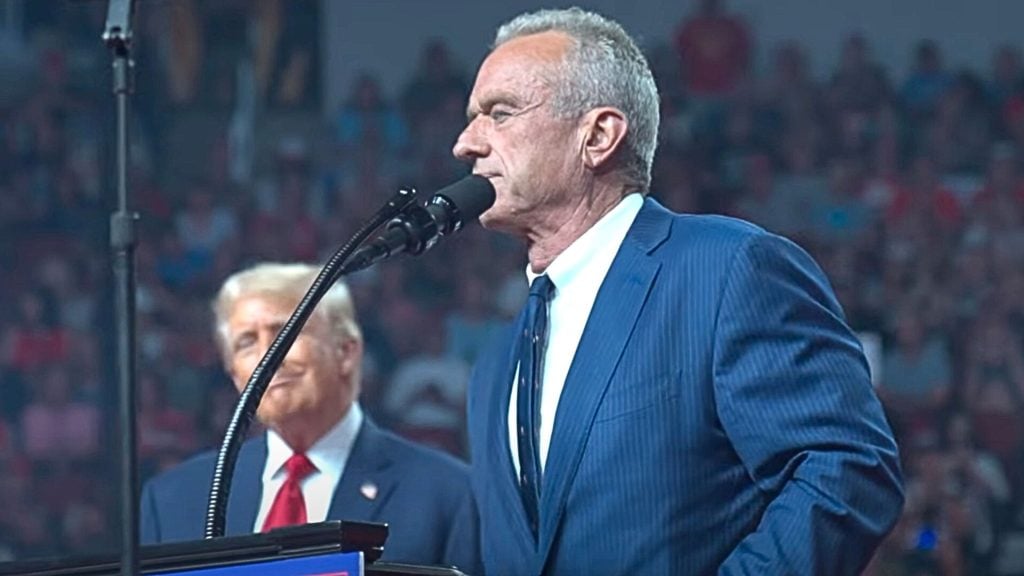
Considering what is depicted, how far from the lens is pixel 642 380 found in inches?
85.8

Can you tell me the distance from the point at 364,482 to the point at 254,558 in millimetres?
1406

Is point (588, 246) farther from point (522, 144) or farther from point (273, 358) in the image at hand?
point (273, 358)

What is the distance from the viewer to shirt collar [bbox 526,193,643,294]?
2.33 m

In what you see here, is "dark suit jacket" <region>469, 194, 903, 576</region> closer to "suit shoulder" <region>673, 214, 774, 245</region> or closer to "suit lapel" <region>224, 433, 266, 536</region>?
"suit shoulder" <region>673, 214, 774, 245</region>

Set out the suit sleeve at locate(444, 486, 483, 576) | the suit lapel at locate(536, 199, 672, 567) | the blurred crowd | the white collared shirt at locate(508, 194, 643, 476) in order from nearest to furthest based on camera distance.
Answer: the suit lapel at locate(536, 199, 672, 567)
the white collared shirt at locate(508, 194, 643, 476)
the suit sleeve at locate(444, 486, 483, 576)
the blurred crowd

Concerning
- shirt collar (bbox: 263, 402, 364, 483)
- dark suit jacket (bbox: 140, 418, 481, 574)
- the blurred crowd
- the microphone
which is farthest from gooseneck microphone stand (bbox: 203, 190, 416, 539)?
the blurred crowd

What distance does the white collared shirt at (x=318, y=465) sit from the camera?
10.5 feet

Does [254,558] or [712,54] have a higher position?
[712,54]

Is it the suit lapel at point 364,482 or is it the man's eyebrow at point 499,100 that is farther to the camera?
the suit lapel at point 364,482

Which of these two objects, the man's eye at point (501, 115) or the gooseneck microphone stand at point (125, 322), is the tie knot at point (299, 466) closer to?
the man's eye at point (501, 115)

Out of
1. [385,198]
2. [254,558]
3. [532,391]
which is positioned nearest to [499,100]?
[532,391]

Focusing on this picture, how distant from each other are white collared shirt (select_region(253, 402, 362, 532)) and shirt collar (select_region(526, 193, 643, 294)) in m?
0.99

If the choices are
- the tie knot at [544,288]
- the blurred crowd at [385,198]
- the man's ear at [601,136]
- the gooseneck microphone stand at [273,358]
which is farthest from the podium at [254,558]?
the blurred crowd at [385,198]

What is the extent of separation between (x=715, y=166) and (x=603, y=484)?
4602mm
